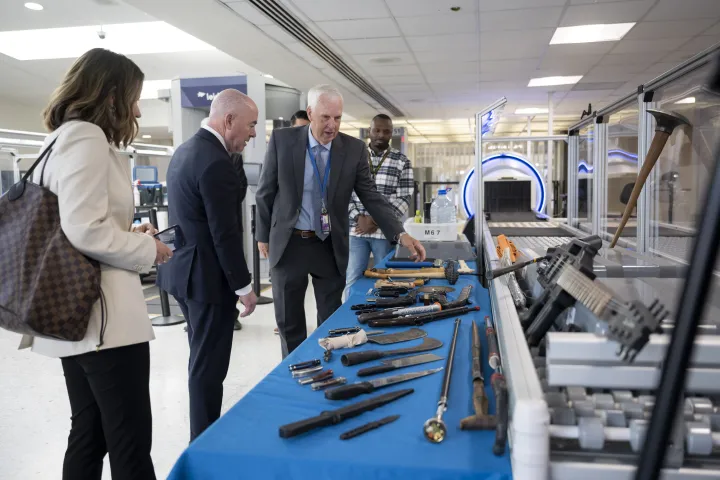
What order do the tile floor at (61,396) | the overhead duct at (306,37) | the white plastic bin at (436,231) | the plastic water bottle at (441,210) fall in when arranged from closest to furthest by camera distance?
the tile floor at (61,396) → the white plastic bin at (436,231) → the plastic water bottle at (441,210) → the overhead duct at (306,37)

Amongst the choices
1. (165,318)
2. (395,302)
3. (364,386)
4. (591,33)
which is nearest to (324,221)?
(395,302)

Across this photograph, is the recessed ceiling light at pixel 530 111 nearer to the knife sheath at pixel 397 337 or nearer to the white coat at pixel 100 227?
the knife sheath at pixel 397 337

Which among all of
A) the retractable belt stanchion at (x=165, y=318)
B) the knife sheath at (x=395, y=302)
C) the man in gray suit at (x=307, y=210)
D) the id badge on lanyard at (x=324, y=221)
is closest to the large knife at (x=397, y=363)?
the knife sheath at (x=395, y=302)

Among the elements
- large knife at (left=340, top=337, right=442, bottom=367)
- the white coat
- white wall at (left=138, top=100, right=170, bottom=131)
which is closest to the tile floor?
the white coat

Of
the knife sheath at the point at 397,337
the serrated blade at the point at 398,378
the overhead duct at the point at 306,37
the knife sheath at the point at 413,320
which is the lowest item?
the serrated blade at the point at 398,378

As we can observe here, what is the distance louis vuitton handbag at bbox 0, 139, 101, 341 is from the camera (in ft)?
4.09

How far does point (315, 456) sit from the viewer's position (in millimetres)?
897

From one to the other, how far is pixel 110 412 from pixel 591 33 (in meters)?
6.46

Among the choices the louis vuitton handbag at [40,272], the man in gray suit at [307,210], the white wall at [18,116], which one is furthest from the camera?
the white wall at [18,116]

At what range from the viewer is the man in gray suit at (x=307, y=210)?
2.46 m

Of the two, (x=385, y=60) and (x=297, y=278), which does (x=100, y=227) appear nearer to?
(x=297, y=278)

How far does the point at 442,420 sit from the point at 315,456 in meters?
0.25

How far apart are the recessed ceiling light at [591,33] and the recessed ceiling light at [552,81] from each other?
2.36 metres

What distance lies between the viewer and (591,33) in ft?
20.4
